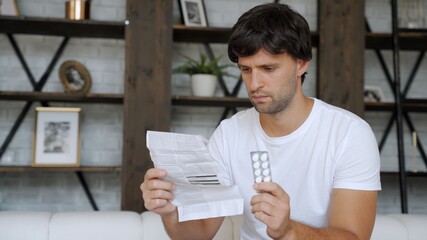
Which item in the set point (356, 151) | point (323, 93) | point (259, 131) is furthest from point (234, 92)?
point (356, 151)

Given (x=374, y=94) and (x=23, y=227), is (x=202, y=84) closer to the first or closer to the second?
(x=374, y=94)

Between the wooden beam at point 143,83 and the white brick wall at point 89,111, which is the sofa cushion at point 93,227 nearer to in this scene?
the wooden beam at point 143,83

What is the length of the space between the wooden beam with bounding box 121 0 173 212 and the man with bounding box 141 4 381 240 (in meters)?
1.31

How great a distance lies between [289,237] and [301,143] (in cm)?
44

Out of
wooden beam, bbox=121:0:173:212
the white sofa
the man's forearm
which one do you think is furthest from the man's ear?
wooden beam, bbox=121:0:173:212

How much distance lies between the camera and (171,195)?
1.33m

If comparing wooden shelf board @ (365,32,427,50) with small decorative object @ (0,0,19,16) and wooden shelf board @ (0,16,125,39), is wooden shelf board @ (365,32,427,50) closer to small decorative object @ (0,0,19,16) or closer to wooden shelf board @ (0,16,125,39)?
wooden shelf board @ (0,16,125,39)

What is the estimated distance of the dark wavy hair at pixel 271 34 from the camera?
1.50 meters

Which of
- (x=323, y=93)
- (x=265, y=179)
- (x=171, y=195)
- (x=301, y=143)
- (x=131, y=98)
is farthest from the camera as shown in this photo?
(x=323, y=93)

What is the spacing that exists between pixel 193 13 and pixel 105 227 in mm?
1819

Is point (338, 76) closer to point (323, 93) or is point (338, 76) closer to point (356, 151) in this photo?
point (323, 93)

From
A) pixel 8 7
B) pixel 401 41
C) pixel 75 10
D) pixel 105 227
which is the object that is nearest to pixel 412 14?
pixel 401 41

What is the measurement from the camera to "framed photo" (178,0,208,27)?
10.7 feet

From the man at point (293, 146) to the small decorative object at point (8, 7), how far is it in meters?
1.93
